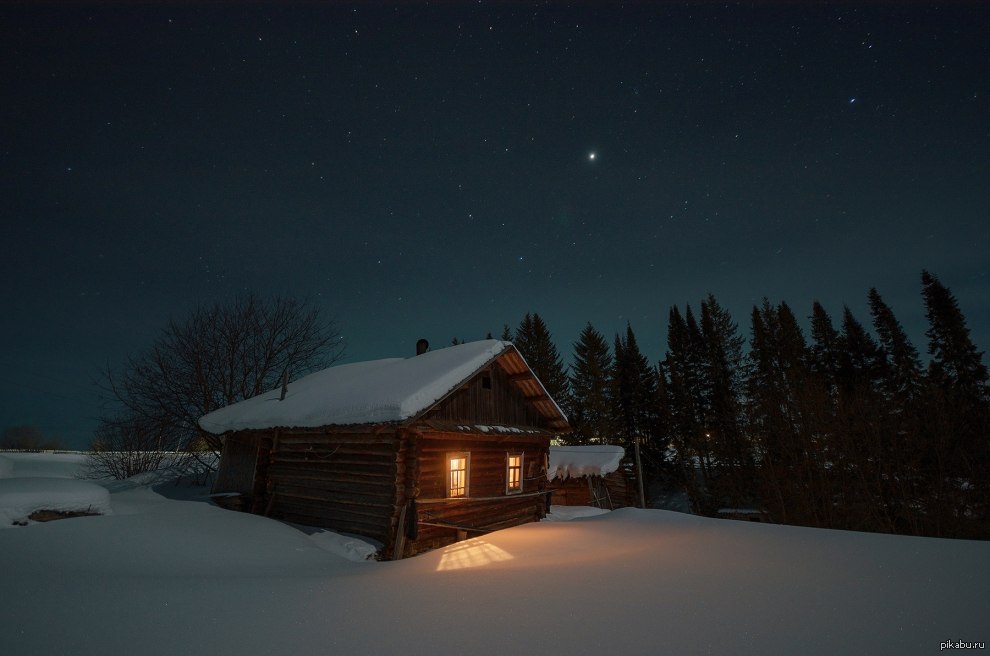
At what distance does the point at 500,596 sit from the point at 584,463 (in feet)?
75.1

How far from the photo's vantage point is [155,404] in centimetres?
2047

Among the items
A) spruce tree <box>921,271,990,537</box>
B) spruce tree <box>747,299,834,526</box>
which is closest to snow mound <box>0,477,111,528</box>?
spruce tree <box>747,299,834,526</box>

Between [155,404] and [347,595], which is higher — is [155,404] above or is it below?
above

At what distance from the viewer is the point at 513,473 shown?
15.5 m

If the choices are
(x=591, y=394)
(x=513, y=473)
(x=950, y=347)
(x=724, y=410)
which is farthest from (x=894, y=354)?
(x=513, y=473)

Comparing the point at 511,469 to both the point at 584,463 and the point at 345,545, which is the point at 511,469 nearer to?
the point at 345,545

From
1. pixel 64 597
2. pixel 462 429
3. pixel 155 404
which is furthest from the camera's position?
pixel 155 404

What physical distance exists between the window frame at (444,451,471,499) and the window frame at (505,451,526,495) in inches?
85.2

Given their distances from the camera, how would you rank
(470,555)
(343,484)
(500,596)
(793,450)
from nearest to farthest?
(500,596), (470,555), (343,484), (793,450)

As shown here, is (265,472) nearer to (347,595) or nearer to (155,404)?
(347,595)

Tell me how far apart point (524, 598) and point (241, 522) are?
8777 mm

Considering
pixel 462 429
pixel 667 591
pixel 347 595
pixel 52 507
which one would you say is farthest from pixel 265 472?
pixel 667 591

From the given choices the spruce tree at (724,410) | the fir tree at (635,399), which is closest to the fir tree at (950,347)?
the spruce tree at (724,410)

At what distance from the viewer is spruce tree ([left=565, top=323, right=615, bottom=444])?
3866 centimetres
